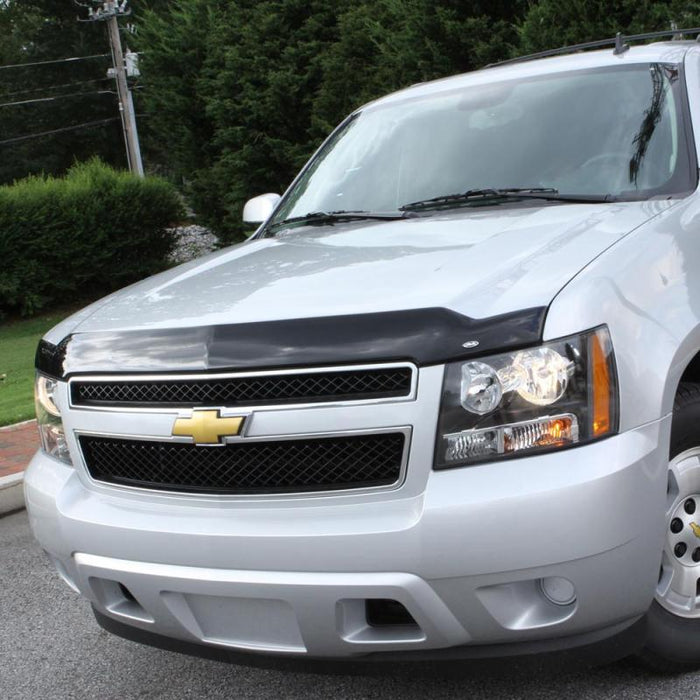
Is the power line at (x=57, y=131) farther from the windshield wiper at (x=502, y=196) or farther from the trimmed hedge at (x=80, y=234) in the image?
the windshield wiper at (x=502, y=196)

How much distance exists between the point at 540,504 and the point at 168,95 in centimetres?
1811

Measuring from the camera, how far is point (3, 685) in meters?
3.41

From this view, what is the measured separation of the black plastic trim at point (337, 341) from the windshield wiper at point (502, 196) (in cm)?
108

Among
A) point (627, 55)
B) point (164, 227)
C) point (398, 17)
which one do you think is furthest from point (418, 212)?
point (164, 227)

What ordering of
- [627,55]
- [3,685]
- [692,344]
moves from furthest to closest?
1. [627,55]
2. [3,685]
3. [692,344]

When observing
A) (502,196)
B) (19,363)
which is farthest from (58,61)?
(502,196)

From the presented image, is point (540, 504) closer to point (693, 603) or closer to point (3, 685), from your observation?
point (693, 603)

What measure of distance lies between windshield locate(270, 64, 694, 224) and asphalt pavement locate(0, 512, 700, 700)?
1.55m

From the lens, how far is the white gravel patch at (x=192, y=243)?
63.5 ft

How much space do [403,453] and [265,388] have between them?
384 millimetres

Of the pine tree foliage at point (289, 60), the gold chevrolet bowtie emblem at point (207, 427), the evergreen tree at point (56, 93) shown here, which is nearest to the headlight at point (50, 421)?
the gold chevrolet bowtie emblem at point (207, 427)

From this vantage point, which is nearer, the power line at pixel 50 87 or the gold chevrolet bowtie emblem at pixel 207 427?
the gold chevrolet bowtie emblem at pixel 207 427

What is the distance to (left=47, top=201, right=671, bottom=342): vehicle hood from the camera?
2.53m

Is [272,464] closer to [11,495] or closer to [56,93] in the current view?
[11,495]
